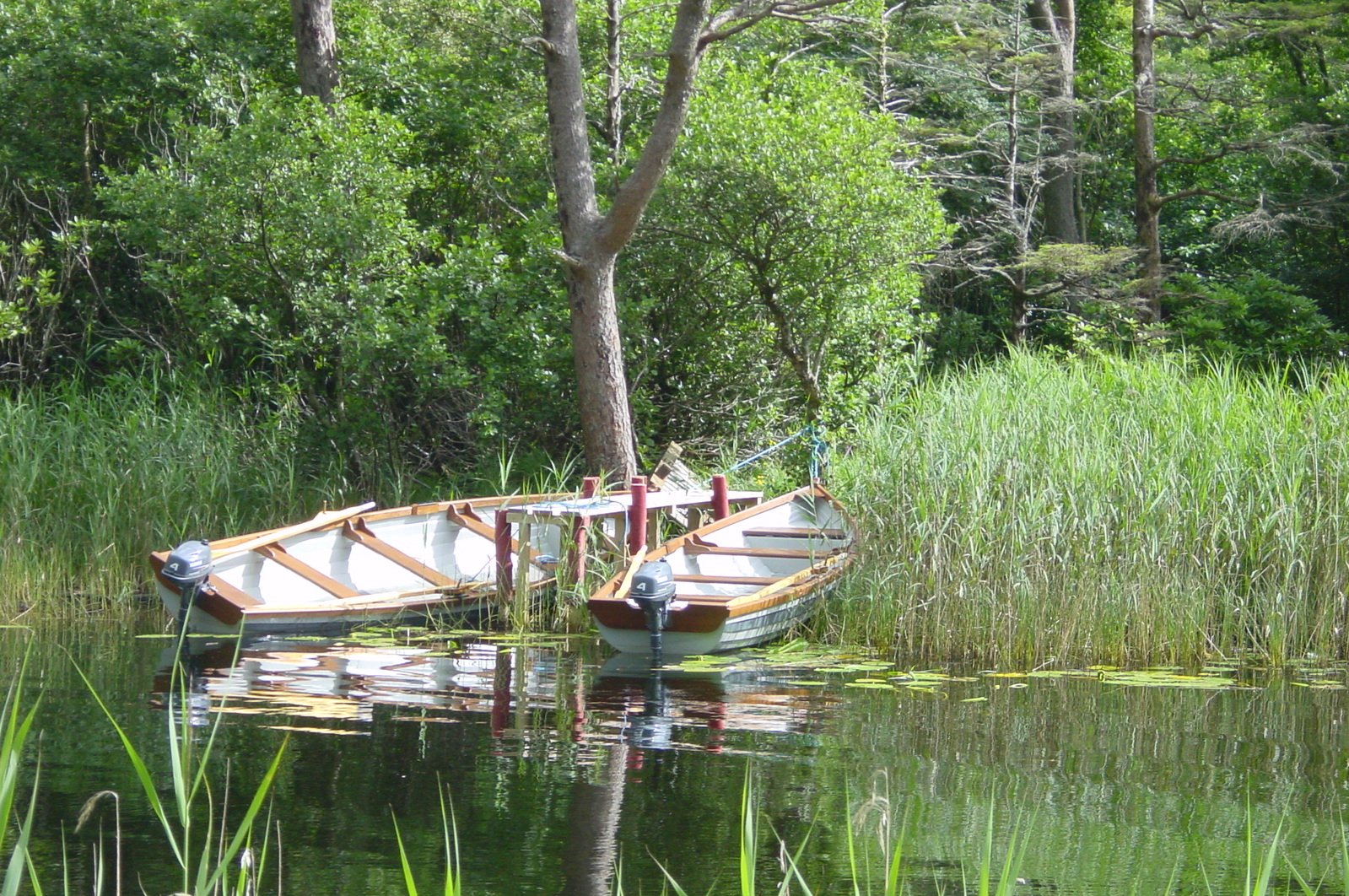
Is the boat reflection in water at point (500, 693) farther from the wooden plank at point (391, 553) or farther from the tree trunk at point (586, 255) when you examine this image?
the tree trunk at point (586, 255)

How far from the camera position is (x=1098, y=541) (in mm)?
9055

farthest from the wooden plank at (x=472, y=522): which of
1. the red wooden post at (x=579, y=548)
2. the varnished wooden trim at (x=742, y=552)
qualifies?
the varnished wooden trim at (x=742, y=552)

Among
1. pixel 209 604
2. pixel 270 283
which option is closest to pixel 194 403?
pixel 270 283

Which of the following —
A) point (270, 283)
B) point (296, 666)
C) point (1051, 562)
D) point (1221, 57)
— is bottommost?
point (296, 666)

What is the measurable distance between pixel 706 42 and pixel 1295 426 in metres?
4.95

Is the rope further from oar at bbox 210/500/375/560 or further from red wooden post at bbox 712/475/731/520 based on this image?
oar at bbox 210/500/375/560

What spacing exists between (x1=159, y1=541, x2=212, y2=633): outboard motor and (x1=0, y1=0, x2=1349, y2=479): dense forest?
11.6 feet

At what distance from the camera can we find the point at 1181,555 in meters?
9.12

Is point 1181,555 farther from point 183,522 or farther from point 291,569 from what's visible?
point 183,522

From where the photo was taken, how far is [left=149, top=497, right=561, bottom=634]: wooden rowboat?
29.4 feet

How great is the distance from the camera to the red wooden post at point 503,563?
10.2 meters

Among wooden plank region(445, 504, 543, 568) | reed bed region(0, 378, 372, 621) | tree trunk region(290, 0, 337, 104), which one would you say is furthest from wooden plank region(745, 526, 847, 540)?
tree trunk region(290, 0, 337, 104)

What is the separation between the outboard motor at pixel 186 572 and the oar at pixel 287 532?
0.29 m

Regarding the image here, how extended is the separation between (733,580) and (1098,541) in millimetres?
2251
